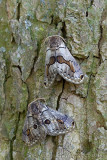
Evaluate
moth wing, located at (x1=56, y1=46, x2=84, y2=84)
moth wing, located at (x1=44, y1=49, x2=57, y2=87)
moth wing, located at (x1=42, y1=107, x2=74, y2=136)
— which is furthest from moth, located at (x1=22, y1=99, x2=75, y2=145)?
moth wing, located at (x1=56, y1=46, x2=84, y2=84)

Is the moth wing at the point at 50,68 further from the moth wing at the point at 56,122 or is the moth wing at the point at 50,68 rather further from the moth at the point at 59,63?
the moth wing at the point at 56,122

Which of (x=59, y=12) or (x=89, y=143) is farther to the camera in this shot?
(x=59, y=12)

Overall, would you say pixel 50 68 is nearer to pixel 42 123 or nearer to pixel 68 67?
pixel 68 67

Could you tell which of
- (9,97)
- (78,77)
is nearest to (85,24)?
(78,77)

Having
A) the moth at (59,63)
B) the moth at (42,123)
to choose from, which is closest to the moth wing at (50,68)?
the moth at (59,63)

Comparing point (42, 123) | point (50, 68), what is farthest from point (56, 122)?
point (50, 68)

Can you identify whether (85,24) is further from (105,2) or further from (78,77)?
(78,77)
